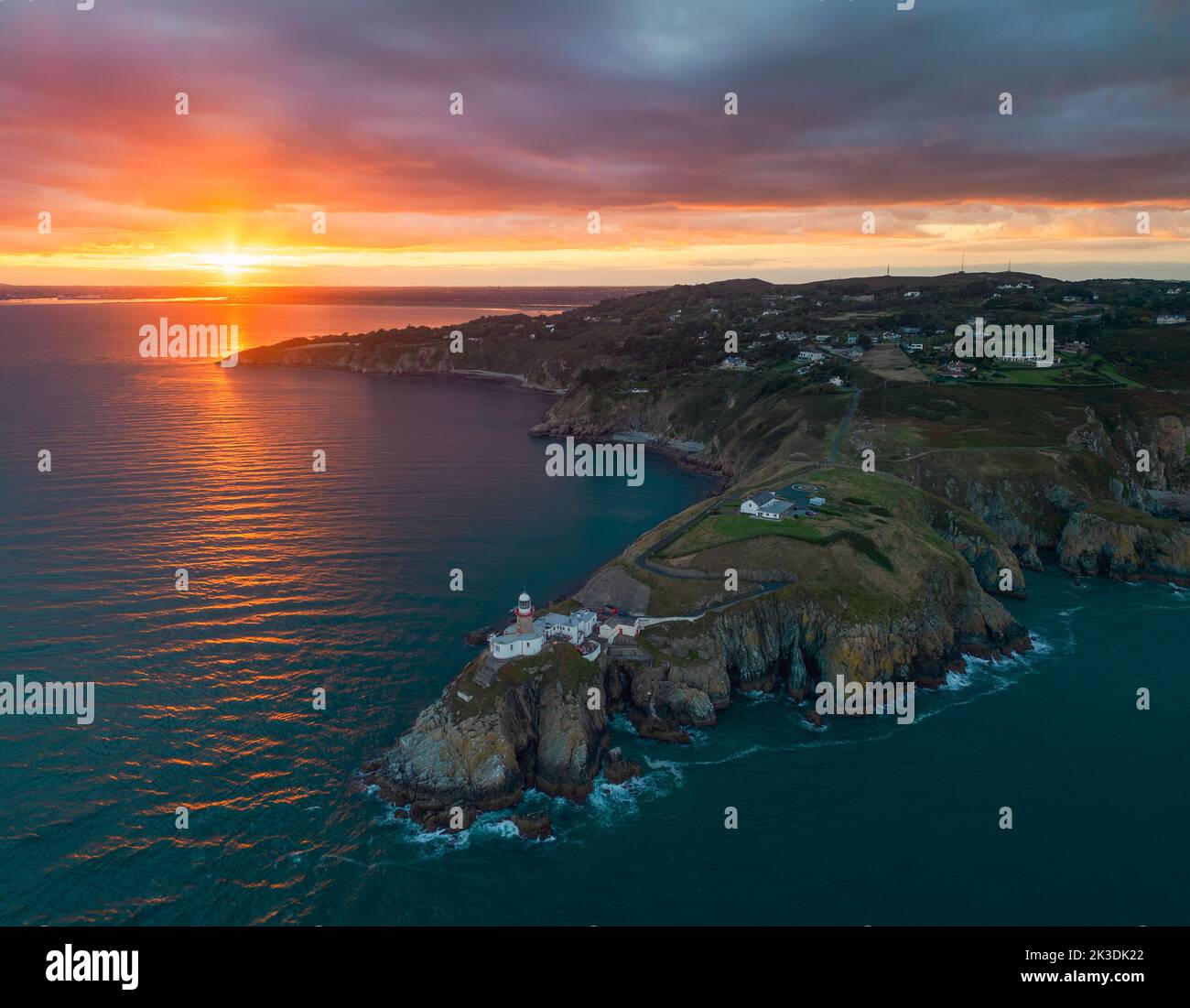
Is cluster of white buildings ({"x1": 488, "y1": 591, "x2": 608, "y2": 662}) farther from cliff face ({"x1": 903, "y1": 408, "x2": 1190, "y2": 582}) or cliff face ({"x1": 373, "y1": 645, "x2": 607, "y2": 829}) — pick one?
cliff face ({"x1": 903, "y1": 408, "x2": 1190, "y2": 582})

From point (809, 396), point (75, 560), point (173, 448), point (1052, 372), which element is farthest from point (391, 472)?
point (1052, 372)

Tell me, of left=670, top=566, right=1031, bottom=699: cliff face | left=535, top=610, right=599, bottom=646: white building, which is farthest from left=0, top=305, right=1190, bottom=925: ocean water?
left=535, top=610, right=599, bottom=646: white building

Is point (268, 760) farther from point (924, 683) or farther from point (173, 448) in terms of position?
point (173, 448)

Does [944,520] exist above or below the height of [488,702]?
above

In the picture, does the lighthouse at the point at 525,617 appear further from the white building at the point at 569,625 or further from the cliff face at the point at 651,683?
the cliff face at the point at 651,683
